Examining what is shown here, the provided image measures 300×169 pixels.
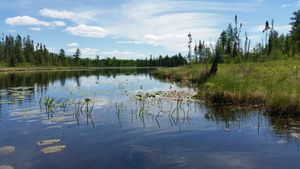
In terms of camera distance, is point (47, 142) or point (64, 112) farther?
point (64, 112)

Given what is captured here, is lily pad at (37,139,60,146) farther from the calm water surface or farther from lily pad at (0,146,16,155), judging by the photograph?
lily pad at (0,146,16,155)

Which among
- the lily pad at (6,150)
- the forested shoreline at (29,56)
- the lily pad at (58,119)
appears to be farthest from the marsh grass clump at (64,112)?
the forested shoreline at (29,56)

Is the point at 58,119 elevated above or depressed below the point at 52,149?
above

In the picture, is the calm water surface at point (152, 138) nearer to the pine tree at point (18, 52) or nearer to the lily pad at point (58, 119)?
the lily pad at point (58, 119)

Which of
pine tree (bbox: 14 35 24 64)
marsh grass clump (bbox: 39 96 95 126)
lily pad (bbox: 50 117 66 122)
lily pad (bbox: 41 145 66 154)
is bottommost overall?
lily pad (bbox: 41 145 66 154)

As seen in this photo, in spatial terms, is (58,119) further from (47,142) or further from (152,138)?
(152,138)

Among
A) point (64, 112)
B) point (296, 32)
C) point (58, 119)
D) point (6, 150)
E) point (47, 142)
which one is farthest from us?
point (296, 32)

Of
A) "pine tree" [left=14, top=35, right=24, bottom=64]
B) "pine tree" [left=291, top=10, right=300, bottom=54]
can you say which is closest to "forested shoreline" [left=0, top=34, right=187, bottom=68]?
"pine tree" [left=14, top=35, right=24, bottom=64]

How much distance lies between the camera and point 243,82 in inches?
805

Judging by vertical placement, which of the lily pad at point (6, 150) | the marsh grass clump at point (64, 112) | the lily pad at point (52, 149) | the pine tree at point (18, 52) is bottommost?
the lily pad at point (6, 150)

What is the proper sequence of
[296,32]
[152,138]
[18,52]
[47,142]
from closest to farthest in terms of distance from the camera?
[47,142] < [152,138] < [296,32] < [18,52]

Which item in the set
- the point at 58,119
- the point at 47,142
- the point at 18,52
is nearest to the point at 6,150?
the point at 47,142

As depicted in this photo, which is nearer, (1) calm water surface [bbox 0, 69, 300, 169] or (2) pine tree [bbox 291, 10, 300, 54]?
(1) calm water surface [bbox 0, 69, 300, 169]

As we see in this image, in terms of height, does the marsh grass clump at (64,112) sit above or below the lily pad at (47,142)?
above
